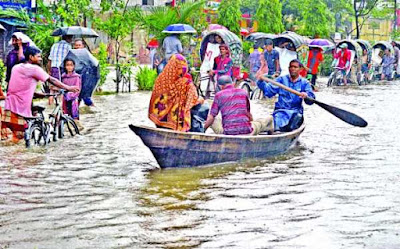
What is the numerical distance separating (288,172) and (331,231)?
3.30 m

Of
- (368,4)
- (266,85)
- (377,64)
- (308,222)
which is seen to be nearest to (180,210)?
(308,222)

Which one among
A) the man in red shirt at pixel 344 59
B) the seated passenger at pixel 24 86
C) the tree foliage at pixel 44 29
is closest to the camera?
the seated passenger at pixel 24 86

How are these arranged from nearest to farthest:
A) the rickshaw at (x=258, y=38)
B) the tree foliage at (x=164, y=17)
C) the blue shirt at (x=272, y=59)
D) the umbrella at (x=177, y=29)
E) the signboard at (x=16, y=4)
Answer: the umbrella at (x=177, y=29) < the blue shirt at (x=272, y=59) < the tree foliage at (x=164, y=17) < the rickshaw at (x=258, y=38) < the signboard at (x=16, y=4)

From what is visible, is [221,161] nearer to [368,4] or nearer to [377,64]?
[377,64]

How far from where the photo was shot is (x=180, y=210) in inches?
332

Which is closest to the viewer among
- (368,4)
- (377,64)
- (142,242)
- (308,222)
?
(142,242)

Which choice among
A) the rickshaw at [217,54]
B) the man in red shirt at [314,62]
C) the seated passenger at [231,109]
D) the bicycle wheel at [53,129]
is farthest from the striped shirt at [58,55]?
the man in red shirt at [314,62]

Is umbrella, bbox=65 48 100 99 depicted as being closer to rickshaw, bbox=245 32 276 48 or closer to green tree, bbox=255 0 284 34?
rickshaw, bbox=245 32 276 48

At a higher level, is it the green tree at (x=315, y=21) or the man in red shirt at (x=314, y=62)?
the green tree at (x=315, y=21)

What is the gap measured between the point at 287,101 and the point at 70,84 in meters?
3.86

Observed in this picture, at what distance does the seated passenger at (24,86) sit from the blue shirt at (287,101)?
9.77 ft

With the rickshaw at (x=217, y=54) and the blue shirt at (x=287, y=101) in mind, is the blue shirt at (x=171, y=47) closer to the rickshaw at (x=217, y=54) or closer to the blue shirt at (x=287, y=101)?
the rickshaw at (x=217, y=54)

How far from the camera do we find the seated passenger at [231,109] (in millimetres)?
11016

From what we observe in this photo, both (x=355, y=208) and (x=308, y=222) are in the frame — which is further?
(x=355, y=208)
